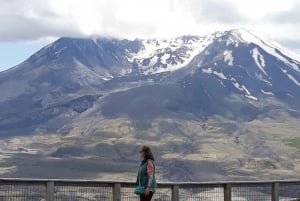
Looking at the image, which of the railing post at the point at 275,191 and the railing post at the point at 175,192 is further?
the railing post at the point at 275,191

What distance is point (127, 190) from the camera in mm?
20250

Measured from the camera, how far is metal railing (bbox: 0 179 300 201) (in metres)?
17.4

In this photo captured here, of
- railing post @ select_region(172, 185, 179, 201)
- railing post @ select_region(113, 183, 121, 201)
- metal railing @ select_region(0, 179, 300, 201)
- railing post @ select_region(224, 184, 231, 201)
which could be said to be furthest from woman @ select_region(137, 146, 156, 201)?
railing post @ select_region(224, 184, 231, 201)

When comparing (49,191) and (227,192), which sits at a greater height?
(49,191)

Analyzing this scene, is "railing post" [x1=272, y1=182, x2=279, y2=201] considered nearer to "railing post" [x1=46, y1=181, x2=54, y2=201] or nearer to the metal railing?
the metal railing

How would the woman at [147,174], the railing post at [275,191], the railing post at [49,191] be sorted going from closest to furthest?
the woman at [147,174], the railing post at [49,191], the railing post at [275,191]

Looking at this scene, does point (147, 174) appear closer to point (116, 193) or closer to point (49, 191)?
point (116, 193)

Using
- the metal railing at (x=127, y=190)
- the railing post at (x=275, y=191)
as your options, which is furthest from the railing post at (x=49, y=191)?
the railing post at (x=275, y=191)

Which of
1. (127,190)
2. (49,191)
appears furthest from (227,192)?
(49,191)

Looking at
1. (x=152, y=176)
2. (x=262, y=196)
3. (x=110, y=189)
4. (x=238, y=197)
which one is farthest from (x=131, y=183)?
(x=262, y=196)

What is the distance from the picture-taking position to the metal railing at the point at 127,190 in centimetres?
1741

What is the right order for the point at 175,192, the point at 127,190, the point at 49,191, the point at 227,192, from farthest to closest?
1. the point at 227,192
2. the point at 127,190
3. the point at 175,192
4. the point at 49,191

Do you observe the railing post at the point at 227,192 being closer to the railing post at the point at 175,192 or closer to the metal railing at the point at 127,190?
the metal railing at the point at 127,190

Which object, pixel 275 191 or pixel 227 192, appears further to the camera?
pixel 275 191
